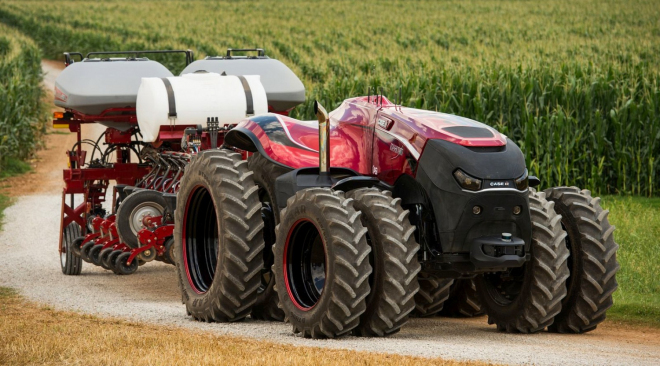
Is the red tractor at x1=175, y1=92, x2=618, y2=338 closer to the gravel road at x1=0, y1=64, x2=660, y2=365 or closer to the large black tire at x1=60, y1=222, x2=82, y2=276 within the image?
the gravel road at x1=0, y1=64, x2=660, y2=365

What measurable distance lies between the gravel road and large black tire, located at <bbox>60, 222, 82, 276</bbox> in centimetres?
15

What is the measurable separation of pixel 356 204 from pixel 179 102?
4.80 metres

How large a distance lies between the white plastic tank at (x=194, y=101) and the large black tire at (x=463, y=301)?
403cm

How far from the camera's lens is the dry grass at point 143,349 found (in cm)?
711

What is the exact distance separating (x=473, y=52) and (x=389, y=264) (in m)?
23.5

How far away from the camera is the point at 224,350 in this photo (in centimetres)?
755

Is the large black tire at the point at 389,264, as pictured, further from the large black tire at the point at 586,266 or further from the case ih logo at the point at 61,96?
the case ih logo at the point at 61,96

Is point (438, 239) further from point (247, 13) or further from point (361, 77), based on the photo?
point (247, 13)

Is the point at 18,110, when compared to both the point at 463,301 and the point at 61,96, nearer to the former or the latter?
the point at 61,96

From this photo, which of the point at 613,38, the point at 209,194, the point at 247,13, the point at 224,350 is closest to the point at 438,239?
the point at 224,350

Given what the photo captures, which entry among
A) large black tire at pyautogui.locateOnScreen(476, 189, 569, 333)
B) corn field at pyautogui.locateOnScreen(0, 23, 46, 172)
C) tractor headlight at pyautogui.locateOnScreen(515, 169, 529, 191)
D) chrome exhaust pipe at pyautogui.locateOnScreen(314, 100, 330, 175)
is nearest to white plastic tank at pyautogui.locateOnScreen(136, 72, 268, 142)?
chrome exhaust pipe at pyautogui.locateOnScreen(314, 100, 330, 175)

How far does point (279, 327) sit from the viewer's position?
30.1ft

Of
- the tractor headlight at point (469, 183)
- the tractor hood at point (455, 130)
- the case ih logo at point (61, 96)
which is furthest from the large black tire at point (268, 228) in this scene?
the case ih logo at point (61, 96)

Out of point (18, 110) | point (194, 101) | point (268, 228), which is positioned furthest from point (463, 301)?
point (18, 110)
